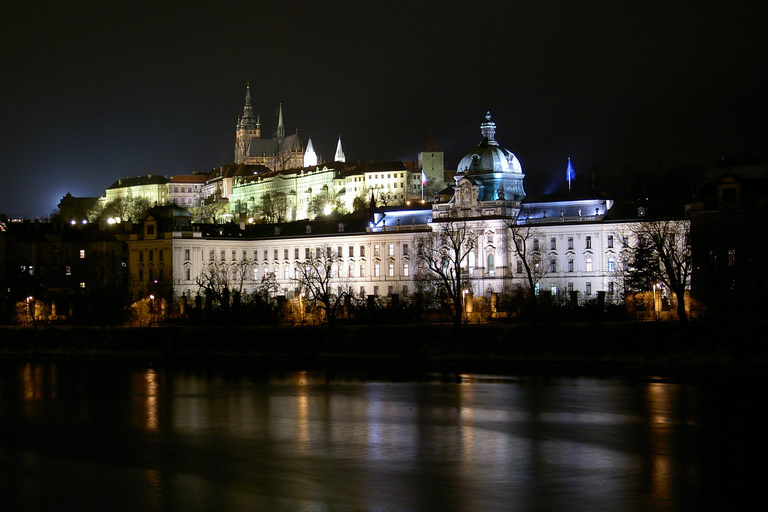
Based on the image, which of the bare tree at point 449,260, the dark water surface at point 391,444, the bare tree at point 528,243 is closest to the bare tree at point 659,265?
the bare tree at point 449,260

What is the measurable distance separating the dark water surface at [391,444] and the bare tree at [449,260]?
53.0 feet

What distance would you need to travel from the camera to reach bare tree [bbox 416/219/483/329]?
7762cm

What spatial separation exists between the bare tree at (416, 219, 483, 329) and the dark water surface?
53.0ft

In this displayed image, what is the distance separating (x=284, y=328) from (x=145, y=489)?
161 feet

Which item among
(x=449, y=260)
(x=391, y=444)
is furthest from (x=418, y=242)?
(x=391, y=444)

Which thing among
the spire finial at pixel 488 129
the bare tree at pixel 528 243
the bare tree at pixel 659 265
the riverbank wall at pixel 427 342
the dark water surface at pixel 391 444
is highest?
the spire finial at pixel 488 129

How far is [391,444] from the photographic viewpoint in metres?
39.9

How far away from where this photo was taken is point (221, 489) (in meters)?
32.7

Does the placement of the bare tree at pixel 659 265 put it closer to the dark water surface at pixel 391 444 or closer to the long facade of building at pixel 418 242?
the dark water surface at pixel 391 444

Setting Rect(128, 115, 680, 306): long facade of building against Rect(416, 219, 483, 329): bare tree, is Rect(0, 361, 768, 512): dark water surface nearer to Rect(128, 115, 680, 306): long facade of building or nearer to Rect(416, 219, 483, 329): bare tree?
Rect(416, 219, 483, 329): bare tree

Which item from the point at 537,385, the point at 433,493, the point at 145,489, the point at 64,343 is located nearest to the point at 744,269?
the point at 537,385

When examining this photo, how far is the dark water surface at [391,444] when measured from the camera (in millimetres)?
31484

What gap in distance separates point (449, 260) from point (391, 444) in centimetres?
5015

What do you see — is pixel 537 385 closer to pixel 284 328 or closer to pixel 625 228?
pixel 284 328
